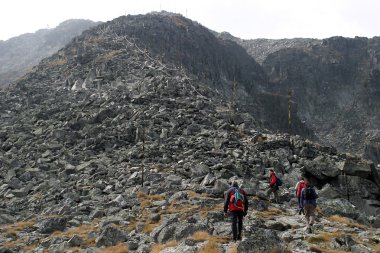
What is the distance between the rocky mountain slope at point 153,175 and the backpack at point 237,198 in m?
1.10

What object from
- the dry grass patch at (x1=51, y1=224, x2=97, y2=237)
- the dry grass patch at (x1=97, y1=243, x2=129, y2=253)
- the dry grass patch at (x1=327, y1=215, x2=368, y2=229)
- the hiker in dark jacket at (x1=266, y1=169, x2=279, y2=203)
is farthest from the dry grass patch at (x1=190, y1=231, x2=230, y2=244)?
the hiker in dark jacket at (x1=266, y1=169, x2=279, y2=203)

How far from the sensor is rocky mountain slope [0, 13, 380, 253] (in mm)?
16984

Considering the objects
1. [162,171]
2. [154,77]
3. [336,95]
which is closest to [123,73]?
[154,77]

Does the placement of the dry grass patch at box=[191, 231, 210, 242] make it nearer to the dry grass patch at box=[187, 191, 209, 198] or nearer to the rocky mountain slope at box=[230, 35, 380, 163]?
the dry grass patch at box=[187, 191, 209, 198]

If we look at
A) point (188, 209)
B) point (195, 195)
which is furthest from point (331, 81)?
point (188, 209)

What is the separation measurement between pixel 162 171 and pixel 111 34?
59.4 meters

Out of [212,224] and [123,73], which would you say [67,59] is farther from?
[212,224]

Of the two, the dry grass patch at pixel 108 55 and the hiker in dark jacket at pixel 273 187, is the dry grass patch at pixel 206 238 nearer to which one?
the hiker in dark jacket at pixel 273 187

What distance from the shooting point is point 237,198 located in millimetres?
15383

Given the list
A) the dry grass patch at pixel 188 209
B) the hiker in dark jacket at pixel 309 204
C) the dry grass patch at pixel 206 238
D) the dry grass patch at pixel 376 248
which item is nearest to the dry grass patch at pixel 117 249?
the dry grass patch at pixel 206 238

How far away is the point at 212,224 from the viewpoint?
57.9 ft

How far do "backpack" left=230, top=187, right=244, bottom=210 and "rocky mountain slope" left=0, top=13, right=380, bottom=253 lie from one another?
3.62 feet

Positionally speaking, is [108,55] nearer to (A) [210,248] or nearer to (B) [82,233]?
(B) [82,233]

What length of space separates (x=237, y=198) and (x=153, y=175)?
40.8 ft
